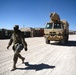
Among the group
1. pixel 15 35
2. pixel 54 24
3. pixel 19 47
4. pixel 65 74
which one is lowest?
pixel 65 74

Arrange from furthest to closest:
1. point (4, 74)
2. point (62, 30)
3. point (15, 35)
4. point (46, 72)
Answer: point (62, 30) → point (15, 35) → point (46, 72) → point (4, 74)

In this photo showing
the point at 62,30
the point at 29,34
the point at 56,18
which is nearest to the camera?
the point at 62,30

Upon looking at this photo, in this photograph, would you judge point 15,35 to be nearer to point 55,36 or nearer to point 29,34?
point 55,36

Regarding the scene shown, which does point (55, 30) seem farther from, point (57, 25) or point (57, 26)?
point (57, 25)

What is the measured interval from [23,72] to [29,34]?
1383 inches

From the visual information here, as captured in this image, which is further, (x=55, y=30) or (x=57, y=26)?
(x=57, y=26)

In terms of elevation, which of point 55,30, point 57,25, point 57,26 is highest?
point 57,25

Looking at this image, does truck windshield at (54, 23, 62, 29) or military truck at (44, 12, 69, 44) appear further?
truck windshield at (54, 23, 62, 29)

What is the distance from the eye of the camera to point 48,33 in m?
16.3

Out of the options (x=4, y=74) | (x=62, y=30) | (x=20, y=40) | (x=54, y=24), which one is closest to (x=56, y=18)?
(x=54, y=24)

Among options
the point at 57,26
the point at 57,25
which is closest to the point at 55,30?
the point at 57,26

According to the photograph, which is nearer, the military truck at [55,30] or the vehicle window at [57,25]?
the military truck at [55,30]

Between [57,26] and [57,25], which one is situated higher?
[57,25]

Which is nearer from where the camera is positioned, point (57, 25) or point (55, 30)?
point (55, 30)
